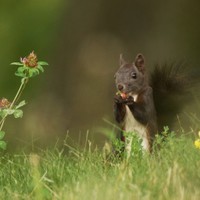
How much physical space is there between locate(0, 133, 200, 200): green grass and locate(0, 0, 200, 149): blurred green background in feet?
5.61

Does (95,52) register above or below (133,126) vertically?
above

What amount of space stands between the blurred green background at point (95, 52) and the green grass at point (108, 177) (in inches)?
67.3

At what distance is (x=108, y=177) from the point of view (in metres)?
6.21

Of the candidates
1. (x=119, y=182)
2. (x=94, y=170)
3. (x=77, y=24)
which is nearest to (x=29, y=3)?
(x=77, y=24)

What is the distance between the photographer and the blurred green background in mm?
9086

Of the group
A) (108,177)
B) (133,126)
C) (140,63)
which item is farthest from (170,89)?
(108,177)

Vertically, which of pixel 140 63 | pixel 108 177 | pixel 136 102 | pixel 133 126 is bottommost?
pixel 108 177

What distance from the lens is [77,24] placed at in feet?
30.7

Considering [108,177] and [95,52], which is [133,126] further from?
[108,177]

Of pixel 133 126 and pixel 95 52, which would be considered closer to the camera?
pixel 133 126

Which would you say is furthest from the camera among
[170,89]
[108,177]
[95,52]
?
[95,52]

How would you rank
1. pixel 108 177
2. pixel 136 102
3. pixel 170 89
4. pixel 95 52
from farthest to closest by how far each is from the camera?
pixel 95 52 < pixel 170 89 < pixel 136 102 < pixel 108 177

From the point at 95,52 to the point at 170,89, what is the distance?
0.89 m

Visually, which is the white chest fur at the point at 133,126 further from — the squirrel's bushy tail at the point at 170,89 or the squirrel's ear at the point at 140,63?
the squirrel's bushy tail at the point at 170,89
